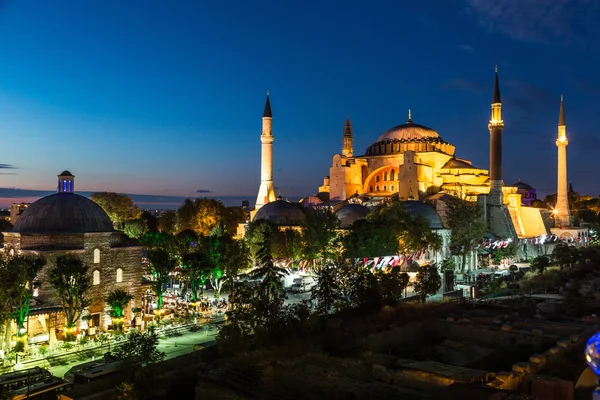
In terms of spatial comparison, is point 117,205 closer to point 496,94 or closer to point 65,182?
point 65,182

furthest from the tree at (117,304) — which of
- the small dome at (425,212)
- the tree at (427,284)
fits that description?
the small dome at (425,212)

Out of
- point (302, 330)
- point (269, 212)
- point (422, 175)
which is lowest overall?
point (302, 330)

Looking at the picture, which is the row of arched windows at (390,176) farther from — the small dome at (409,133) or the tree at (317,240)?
the tree at (317,240)

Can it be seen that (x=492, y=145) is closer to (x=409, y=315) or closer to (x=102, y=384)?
(x=409, y=315)

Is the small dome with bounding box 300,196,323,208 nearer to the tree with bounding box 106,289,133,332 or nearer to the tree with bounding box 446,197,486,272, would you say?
the tree with bounding box 446,197,486,272

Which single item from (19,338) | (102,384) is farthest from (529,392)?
(19,338)

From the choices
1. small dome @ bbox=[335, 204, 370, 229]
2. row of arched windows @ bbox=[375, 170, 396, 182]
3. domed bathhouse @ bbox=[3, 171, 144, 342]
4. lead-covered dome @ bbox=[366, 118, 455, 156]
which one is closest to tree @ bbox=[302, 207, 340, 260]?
small dome @ bbox=[335, 204, 370, 229]

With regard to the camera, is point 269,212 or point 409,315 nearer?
point 409,315
